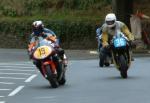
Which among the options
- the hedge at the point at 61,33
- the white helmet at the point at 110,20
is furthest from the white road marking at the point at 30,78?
the hedge at the point at 61,33

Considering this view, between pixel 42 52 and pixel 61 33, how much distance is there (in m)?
20.2

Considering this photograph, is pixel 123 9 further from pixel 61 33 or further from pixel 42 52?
pixel 42 52

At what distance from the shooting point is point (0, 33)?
3962 centimetres

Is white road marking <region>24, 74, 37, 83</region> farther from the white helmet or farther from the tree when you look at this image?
the tree

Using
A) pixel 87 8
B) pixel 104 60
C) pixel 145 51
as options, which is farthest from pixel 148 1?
pixel 104 60

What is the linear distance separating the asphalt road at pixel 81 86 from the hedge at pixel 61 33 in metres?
11.6

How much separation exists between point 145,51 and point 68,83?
1450 cm

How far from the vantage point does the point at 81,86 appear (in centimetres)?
1812

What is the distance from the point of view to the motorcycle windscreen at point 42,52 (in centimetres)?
1773

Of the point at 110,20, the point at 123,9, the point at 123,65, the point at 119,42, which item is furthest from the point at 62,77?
the point at 123,9

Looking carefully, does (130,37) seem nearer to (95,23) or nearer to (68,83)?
(68,83)

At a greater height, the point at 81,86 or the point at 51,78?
the point at 51,78

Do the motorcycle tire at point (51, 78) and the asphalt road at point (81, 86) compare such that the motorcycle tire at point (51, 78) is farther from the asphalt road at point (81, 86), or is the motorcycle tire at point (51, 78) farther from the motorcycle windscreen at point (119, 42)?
the motorcycle windscreen at point (119, 42)

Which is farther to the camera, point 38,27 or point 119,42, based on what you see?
point 119,42
